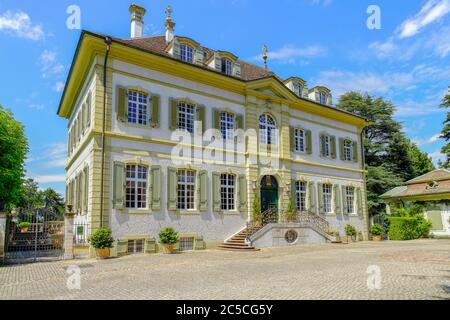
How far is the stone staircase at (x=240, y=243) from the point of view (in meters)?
16.6

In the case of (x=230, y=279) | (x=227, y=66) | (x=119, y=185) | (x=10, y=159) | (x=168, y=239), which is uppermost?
(x=227, y=66)

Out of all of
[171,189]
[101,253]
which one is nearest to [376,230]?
[171,189]

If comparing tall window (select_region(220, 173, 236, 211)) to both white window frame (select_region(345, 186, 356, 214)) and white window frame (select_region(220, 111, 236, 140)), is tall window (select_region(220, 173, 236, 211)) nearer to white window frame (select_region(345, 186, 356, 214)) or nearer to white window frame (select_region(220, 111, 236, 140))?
white window frame (select_region(220, 111, 236, 140))

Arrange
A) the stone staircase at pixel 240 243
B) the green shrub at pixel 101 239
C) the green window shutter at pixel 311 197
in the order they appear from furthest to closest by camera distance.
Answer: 1. the green window shutter at pixel 311 197
2. the stone staircase at pixel 240 243
3. the green shrub at pixel 101 239

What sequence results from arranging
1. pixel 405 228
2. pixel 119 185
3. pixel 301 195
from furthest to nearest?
pixel 405 228
pixel 301 195
pixel 119 185

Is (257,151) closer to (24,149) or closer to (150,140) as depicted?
(150,140)

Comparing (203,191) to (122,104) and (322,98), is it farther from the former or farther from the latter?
(322,98)

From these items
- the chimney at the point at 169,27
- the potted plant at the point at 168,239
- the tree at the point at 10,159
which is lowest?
the potted plant at the point at 168,239

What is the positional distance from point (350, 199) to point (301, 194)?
5.31m

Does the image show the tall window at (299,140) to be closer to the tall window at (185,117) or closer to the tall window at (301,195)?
the tall window at (301,195)

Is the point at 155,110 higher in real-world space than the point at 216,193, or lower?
higher

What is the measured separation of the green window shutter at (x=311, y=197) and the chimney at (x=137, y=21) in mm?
13246

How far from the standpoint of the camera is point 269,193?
20500 millimetres

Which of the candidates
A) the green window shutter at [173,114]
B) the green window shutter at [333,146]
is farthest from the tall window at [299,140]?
the green window shutter at [173,114]
